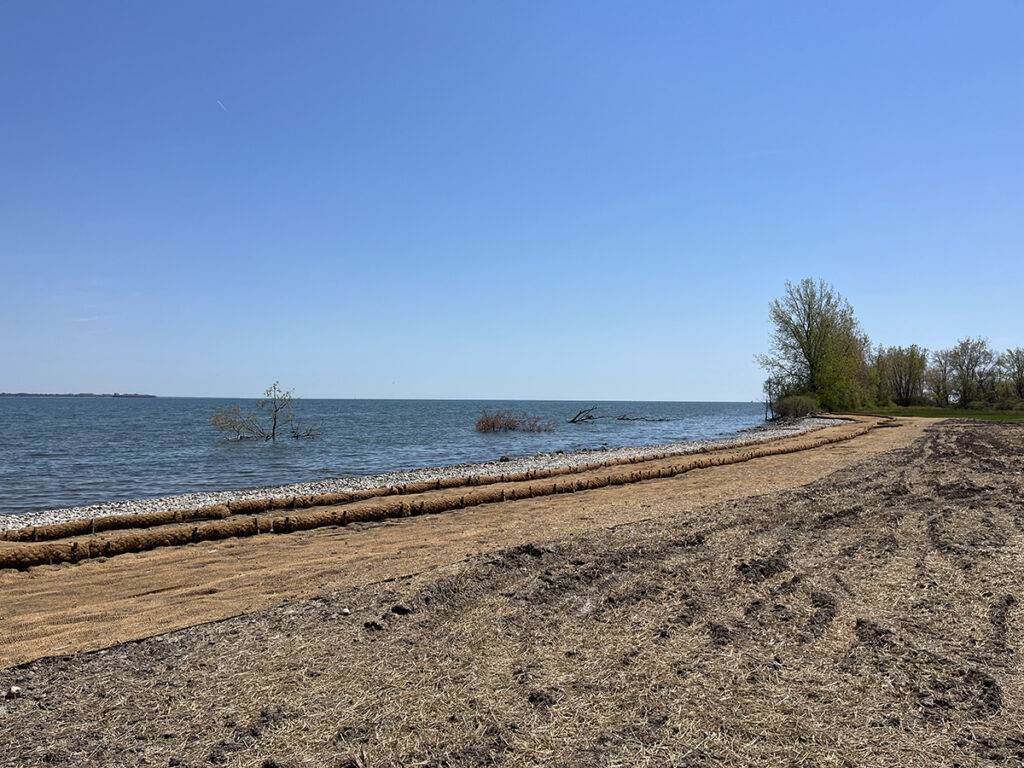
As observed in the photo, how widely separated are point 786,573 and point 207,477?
816 inches

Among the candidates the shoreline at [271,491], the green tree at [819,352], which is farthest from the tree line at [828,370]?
the shoreline at [271,491]

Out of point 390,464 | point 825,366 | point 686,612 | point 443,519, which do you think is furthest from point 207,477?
point 825,366

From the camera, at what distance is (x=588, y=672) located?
456 centimetres

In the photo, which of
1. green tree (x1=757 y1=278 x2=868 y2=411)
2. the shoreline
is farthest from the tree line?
the shoreline

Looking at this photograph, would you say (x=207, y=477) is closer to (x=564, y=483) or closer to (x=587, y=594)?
(x=564, y=483)

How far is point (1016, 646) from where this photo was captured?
187 inches

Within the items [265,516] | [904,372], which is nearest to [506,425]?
[265,516]

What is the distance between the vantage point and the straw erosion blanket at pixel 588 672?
361 centimetres

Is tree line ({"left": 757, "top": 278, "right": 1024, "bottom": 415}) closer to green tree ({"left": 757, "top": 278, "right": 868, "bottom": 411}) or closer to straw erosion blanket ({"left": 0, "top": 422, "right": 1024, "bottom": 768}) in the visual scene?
green tree ({"left": 757, "top": 278, "right": 868, "bottom": 411})

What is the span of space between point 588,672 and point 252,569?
564 centimetres

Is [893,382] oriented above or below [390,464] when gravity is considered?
above

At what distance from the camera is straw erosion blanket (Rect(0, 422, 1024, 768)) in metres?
3.61

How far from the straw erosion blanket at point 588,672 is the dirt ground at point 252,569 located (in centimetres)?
74

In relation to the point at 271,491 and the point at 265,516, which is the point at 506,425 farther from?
the point at 265,516
